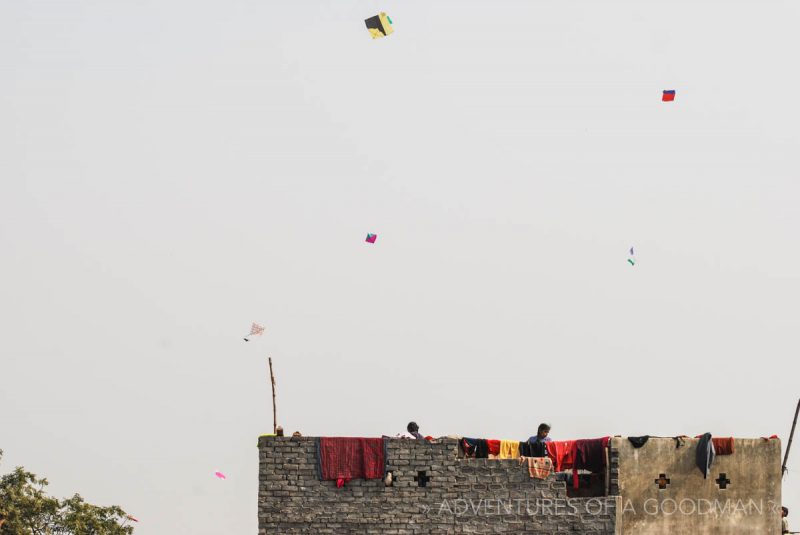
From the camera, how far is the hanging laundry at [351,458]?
24.9 meters

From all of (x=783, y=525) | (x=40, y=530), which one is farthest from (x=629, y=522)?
(x=40, y=530)

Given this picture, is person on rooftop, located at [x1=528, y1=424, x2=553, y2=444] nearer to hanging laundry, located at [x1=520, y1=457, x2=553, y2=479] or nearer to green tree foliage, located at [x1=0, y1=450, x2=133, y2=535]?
hanging laundry, located at [x1=520, y1=457, x2=553, y2=479]

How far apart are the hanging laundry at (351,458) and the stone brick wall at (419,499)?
11cm

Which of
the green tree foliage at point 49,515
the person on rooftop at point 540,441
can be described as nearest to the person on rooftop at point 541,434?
the person on rooftop at point 540,441

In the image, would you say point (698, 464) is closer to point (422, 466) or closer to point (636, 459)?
point (636, 459)

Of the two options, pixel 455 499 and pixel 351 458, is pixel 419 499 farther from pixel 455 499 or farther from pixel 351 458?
pixel 351 458

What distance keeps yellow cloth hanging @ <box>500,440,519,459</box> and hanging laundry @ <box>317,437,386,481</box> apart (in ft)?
6.09

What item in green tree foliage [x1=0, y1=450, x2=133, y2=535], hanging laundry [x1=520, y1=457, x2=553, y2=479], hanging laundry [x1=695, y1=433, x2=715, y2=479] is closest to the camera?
hanging laundry [x1=520, y1=457, x2=553, y2=479]

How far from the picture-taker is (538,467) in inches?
982

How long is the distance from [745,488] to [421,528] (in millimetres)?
Result: 5174

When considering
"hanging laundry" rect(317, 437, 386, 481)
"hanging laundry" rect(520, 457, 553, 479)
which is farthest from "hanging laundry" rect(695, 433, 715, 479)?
"hanging laundry" rect(317, 437, 386, 481)

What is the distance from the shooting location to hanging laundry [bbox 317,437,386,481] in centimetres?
2488

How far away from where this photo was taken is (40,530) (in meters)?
44.5

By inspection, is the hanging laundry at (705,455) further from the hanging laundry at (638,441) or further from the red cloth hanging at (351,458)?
the red cloth hanging at (351,458)
